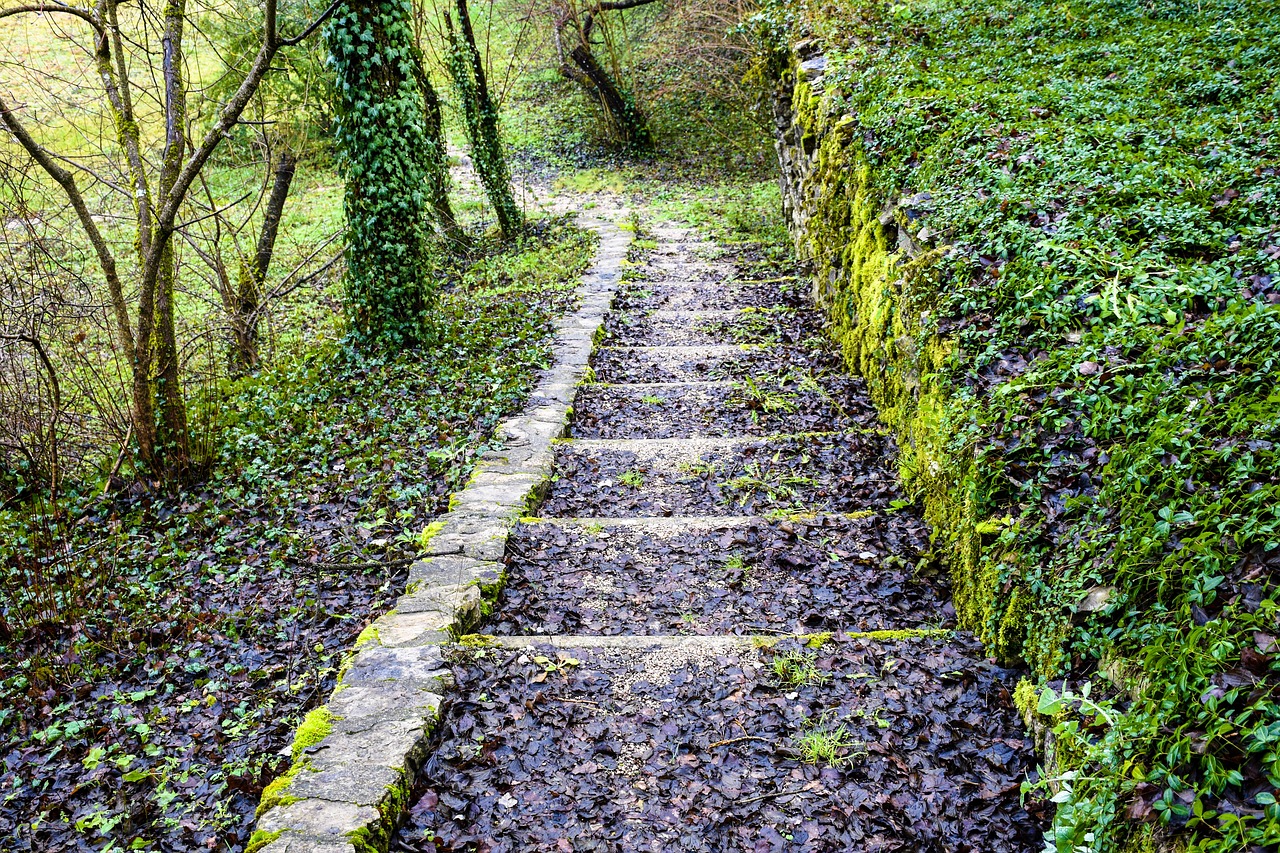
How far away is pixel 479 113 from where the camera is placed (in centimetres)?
1055

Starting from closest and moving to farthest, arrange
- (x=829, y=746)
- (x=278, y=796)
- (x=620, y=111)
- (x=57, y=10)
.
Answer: (x=278, y=796), (x=829, y=746), (x=57, y=10), (x=620, y=111)

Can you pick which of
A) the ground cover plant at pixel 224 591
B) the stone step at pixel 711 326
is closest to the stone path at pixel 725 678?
the ground cover plant at pixel 224 591

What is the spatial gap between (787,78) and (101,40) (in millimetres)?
6945

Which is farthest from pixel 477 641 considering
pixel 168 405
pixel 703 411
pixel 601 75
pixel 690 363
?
pixel 601 75

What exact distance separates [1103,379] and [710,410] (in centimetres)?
312

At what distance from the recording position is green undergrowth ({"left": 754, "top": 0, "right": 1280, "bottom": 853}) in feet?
5.91

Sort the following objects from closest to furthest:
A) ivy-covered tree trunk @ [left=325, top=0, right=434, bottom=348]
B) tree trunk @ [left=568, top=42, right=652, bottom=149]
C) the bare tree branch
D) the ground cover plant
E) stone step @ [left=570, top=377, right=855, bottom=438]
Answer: the ground cover plant, the bare tree branch, stone step @ [left=570, top=377, right=855, bottom=438], ivy-covered tree trunk @ [left=325, top=0, right=434, bottom=348], tree trunk @ [left=568, top=42, right=652, bottom=149]

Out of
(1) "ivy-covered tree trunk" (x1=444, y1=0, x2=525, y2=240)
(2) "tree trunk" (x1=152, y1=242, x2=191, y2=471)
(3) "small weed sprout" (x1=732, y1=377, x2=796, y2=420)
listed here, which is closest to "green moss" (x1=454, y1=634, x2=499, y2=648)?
(3) "small weed sprout" (x1=732, y1=377, x2=796, y2=420)

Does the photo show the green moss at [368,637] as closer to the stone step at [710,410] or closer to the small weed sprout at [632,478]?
the small weed sprout at [632,478]

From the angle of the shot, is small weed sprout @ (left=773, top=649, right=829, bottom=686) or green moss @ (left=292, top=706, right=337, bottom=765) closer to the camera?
green moss @ (left=292, top=706, right=337, bottom=765)

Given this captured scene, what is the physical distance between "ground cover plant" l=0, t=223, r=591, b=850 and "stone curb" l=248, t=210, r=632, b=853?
1.35ft

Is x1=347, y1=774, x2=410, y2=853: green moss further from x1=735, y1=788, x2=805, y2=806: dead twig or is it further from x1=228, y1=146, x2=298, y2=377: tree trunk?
x1=228, y1=146, x2=298, y2=377: tree trunk

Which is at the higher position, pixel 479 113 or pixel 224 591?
pixel 479 113

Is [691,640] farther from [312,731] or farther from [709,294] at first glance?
[709,294]
